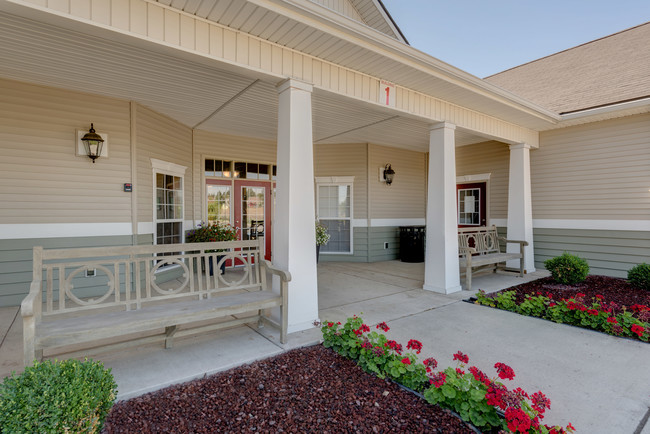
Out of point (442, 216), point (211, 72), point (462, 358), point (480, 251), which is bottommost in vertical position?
point (462, 358)

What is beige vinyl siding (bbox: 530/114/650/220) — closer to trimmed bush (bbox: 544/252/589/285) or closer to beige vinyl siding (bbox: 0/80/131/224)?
trimmed bush (bbox: 544/252/589/285)

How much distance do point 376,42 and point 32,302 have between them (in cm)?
366

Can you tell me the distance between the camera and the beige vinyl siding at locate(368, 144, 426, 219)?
26.7 ft

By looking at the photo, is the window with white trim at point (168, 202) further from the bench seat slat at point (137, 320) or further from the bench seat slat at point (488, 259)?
the bench seat slat at point (488, 259)

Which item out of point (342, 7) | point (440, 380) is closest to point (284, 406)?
point (440, 380)

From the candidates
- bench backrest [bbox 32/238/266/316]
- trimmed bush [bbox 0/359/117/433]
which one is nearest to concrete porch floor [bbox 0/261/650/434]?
bench backrest [bbox 32/238/266/316]

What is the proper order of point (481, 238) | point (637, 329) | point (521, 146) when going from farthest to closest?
point (521, 146) → point (481, 238) → point (637, 329)

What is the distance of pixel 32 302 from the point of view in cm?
197

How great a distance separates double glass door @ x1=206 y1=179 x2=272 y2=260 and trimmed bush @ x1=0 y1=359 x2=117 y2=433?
529cm

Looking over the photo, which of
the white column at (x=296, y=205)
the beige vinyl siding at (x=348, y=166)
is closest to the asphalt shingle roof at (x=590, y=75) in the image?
the beige vinyl siding at (x=348, y=166)

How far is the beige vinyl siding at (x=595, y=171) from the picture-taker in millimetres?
5715

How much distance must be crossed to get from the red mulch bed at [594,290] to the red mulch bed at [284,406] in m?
3.44

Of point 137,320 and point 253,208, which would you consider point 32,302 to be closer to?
point 137,320

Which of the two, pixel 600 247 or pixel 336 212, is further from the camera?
pixel 336 212
